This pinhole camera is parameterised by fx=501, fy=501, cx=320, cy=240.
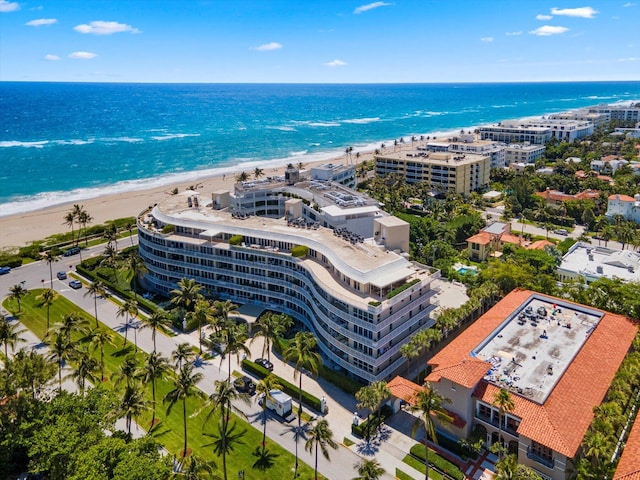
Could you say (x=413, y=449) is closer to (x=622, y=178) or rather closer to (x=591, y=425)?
(x=591, y=425)

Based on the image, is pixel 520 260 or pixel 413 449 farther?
pixel 520 260

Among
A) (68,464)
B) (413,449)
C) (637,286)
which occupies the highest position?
(637,286)

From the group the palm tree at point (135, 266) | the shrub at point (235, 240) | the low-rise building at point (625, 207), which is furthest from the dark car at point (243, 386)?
the low-rise building at point (625, 207)

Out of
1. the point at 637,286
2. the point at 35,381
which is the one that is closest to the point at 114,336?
the point at 35,381

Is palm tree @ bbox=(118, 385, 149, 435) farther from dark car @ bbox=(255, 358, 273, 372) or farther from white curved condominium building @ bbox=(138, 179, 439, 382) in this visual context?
white curved condominium building @ bbox=(138, 179, 439, 382)

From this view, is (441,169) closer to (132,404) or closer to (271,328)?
(271,328)

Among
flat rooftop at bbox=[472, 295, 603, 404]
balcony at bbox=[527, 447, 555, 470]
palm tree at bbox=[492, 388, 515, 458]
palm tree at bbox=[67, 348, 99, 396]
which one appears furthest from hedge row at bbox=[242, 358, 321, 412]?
balcony at bbox=[527, 447, 555, 470]
